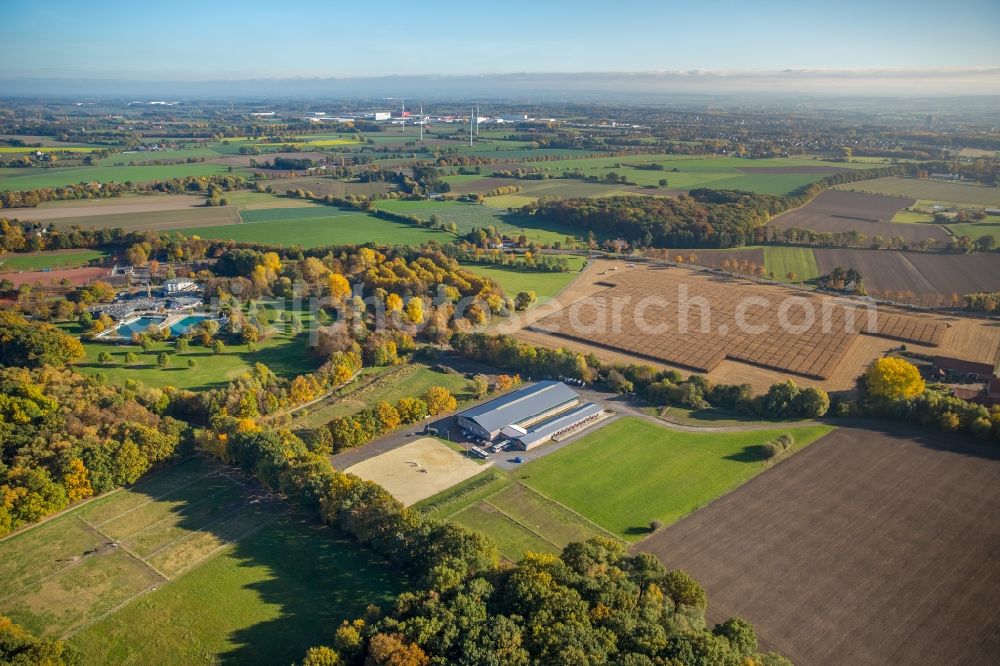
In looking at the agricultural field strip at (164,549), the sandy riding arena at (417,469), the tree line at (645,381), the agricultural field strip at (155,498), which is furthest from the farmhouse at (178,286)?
the sandy riding arena at (417,469)

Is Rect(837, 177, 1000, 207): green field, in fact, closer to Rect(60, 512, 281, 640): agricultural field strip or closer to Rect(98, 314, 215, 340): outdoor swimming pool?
Rect(98, 314, 215, 340): outdoor swimming pool

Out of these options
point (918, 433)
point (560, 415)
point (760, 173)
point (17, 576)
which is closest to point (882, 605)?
point (918, 433)

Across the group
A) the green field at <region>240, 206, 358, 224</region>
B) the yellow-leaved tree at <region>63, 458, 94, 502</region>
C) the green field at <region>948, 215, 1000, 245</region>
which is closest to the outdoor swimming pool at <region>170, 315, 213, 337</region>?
the yellow-leaved tree at <region>63, 458, 94, 502</region>

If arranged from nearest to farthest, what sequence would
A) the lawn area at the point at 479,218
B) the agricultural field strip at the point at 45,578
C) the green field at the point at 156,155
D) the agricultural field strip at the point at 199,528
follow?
the agricultural field strip at the point at 45,578 → the agricultural field strip at the point at 199,528 → the lawn area at the point at 479,218 → the green field at the point at 156,155

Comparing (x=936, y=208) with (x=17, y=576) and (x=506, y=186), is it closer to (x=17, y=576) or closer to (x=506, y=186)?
(x=506, y=186)

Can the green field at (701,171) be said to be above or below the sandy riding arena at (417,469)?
above

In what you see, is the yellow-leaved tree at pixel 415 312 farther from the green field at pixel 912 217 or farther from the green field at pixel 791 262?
the green field at pixel 912 217
